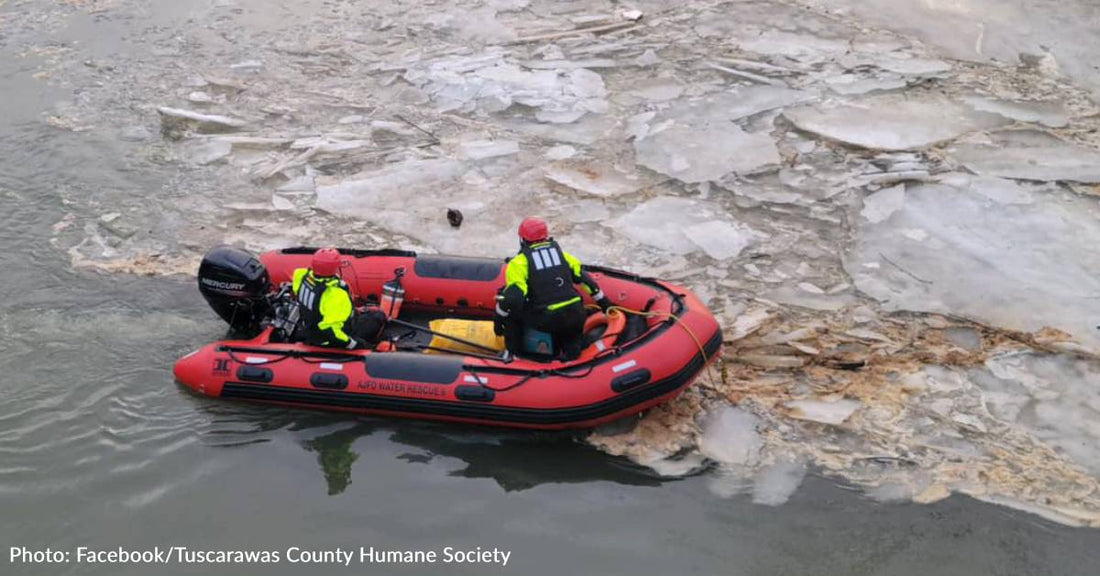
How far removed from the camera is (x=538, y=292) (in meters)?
5.92

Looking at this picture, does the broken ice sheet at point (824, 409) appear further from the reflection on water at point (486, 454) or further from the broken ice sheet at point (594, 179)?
the broken ice sheet at point (594, 179)

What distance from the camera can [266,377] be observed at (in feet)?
19.9

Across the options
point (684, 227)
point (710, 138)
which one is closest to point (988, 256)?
point (684, 227)

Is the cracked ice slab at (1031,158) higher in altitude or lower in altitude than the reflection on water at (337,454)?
higher

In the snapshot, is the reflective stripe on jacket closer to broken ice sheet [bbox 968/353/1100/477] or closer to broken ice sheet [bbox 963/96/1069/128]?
broken ice sheet [bbox 968/353/1100/477]

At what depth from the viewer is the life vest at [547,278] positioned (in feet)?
19.4

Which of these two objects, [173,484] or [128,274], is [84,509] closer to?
[173,484]

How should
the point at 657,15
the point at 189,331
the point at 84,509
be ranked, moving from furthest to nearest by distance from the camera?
1. the point at 657,15
2. the point at 189,331
3. the point at 84,509

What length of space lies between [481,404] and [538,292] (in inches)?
30.7

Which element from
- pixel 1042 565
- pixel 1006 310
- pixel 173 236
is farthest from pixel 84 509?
pixel 1006 310

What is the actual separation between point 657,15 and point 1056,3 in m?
4.50

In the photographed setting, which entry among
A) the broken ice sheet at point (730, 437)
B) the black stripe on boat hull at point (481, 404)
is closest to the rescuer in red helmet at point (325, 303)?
the black stripe on boat hull at point (481, 404)

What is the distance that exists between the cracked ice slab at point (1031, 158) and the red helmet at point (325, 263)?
5427mm

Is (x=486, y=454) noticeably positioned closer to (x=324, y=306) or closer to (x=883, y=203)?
(x=324, y=306)
